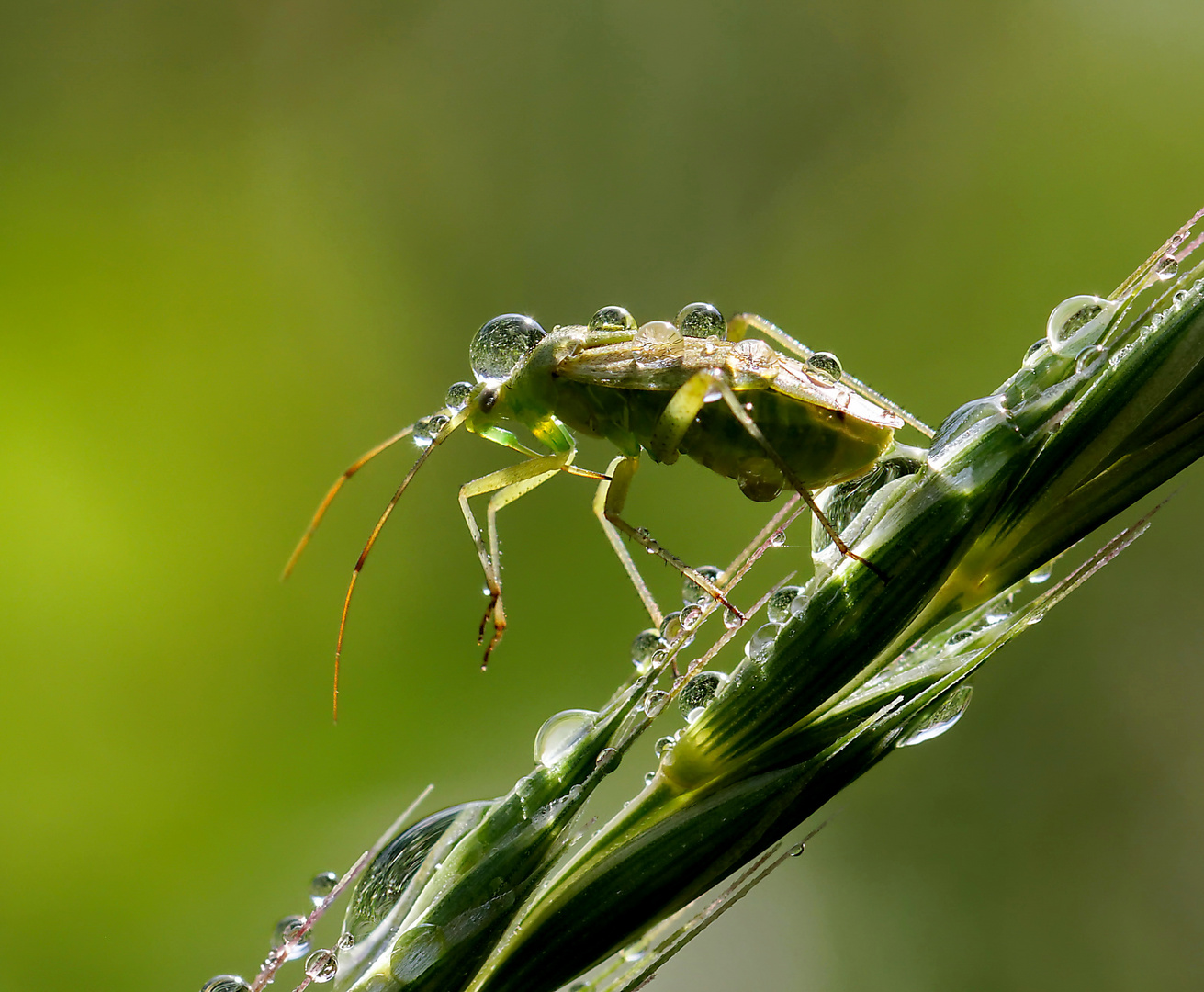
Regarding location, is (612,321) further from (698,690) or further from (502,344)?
(698,690)

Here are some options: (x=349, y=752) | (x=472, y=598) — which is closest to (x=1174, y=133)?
(x=472, y=598)

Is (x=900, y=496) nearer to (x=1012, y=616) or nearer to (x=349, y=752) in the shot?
(x=1012, y=616)

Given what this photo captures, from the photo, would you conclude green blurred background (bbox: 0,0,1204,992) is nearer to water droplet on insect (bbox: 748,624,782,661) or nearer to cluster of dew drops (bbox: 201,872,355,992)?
water droplet on insect (bbox: 748,624,782,661)

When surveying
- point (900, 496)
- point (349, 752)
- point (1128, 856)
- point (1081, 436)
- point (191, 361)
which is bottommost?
point (1128, 856)

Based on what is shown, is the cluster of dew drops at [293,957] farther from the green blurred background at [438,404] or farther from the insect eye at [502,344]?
the green blurred background at [438,404]

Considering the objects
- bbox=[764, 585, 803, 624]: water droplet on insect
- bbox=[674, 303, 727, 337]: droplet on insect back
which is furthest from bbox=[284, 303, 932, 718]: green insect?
bbox=[764, 585, 803, 624]: water droplet on insect
